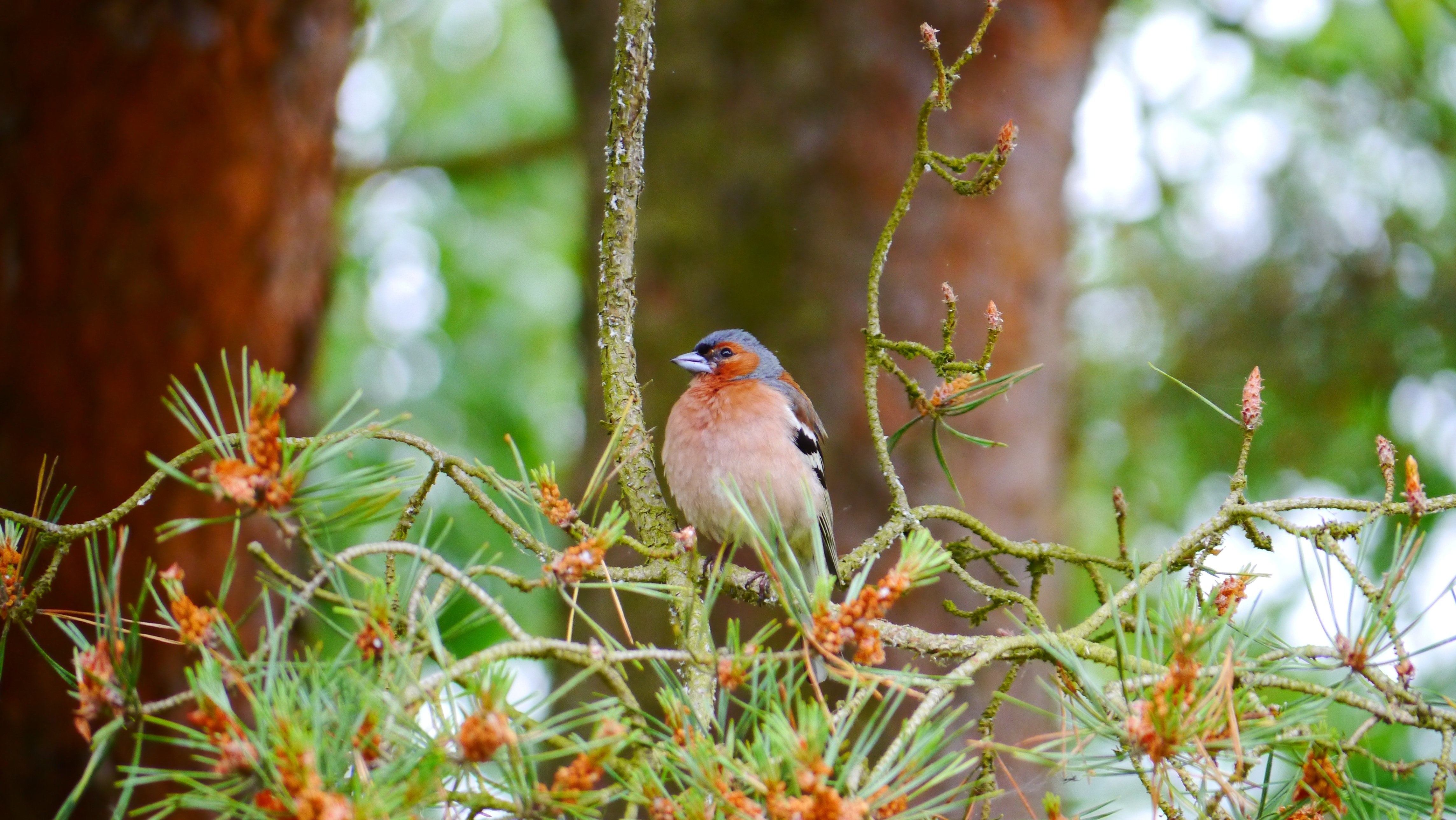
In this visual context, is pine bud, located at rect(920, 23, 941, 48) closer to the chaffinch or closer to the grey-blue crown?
the chaffinch

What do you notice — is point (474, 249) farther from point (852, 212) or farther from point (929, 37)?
point (929, 37)

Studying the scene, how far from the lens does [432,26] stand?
9.73m

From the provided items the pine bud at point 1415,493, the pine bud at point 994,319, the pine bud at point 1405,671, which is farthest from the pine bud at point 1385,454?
the pine bud at point 994,319

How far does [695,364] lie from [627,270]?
192cm

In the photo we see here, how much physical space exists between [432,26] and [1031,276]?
252 inches

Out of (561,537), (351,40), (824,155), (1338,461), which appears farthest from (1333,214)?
(351,40)

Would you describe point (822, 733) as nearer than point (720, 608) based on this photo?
Yes

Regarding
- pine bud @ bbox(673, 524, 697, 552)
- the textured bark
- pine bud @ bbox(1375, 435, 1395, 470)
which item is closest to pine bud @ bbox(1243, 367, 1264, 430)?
pine bud @ bbox(1375, 435, 1395, 470)

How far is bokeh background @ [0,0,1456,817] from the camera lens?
5.54 metres

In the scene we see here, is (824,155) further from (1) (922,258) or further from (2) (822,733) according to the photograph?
(2) (822,733)

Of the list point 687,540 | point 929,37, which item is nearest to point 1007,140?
point 929,37

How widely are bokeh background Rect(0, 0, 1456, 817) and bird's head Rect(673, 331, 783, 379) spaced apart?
1.06 metres

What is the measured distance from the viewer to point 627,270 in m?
2.92

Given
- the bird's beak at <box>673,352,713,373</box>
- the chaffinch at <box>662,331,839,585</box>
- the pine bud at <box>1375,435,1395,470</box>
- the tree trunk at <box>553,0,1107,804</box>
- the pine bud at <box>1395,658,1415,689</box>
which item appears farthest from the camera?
the tree trunk at <box>553,0,1107,804</box>
